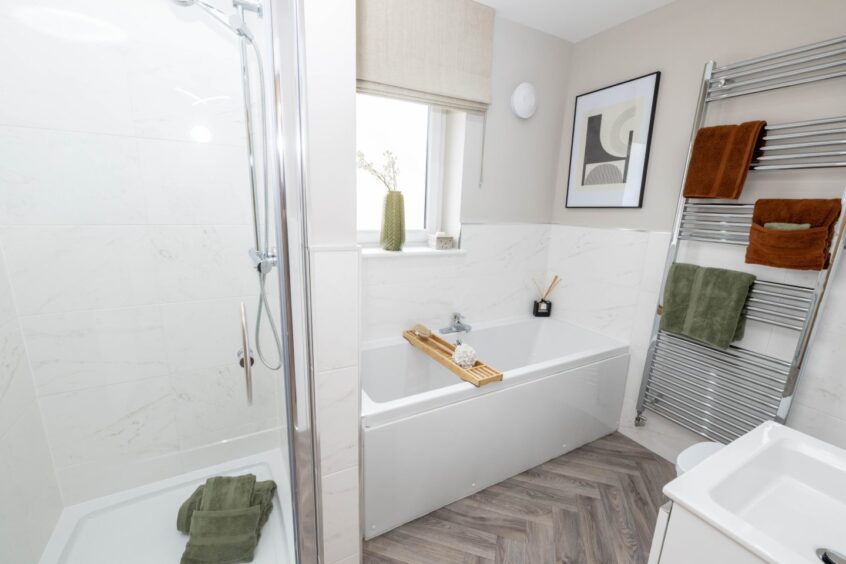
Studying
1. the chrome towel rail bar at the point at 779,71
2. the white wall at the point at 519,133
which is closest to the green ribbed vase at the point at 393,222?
the white wall at the point at 519,133

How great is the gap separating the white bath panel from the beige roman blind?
1.89 meters

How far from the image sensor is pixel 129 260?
1379 millimetres

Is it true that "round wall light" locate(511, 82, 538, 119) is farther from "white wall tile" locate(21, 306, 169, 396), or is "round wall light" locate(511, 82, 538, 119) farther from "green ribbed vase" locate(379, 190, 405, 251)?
"white wall tile" locate(21, 306, 169, 396)

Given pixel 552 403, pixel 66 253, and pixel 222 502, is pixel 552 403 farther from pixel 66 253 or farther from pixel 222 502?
pixel 66 253

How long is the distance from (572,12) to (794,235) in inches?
58.6

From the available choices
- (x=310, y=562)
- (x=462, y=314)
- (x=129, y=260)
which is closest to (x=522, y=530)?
(x=310, y=562)

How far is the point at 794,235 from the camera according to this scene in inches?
51.3

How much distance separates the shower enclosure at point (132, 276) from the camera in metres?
1.15

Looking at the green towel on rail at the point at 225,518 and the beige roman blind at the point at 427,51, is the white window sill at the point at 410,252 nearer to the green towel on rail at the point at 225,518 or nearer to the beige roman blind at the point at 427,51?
the beige roman blind at the point at 427,51

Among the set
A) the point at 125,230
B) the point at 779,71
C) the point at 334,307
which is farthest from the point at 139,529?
the point at 779,71

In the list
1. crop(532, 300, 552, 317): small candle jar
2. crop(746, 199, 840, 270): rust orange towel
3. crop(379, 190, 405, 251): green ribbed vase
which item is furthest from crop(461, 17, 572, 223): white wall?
crop(746, 199, 840, 270): rust orange towel

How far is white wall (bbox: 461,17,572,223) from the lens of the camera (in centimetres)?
206

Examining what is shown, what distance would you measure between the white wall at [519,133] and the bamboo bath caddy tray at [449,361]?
763mm

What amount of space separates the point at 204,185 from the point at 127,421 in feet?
3.35
